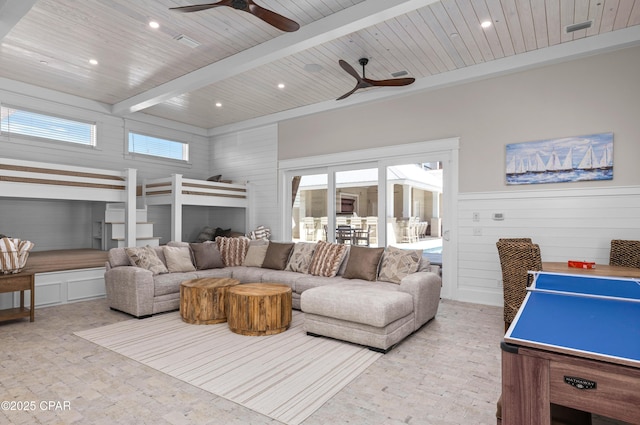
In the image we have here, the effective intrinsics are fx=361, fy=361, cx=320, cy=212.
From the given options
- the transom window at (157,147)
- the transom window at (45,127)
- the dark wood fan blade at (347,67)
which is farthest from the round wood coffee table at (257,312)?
the transom window at (157,147)

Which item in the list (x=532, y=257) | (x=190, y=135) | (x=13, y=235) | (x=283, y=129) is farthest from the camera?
(x=190, y=135)

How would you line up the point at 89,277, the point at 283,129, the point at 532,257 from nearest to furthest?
the point at 532,257 → the point at 89,277 → the point at 283,129

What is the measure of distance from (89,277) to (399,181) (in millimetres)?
5028

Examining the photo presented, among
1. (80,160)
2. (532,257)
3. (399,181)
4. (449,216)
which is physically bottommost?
(532,257)

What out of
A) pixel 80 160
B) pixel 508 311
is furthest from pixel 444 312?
pixel 80 160

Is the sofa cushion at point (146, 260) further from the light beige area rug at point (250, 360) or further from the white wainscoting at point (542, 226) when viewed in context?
the white wainscoting at point (542, 226)

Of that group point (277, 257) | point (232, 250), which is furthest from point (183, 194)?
point (277, 257)

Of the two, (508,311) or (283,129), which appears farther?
(283,129)

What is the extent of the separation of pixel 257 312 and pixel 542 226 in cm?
375

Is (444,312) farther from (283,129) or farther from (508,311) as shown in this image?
(283,129)

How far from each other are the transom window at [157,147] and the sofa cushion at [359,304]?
5483mm

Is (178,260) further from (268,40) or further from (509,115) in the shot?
(509,115)

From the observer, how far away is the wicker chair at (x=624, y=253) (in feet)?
12.7

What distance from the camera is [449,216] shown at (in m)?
5.42
